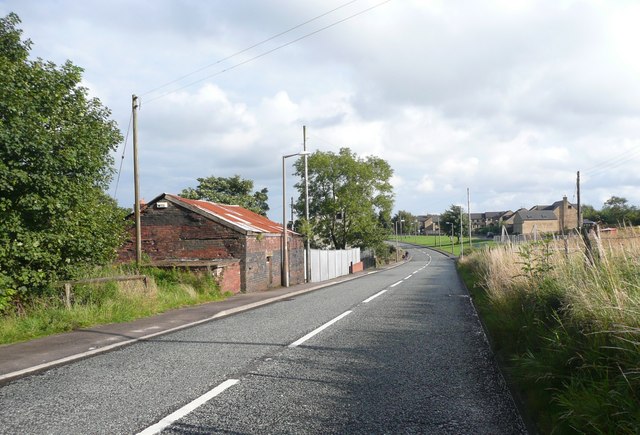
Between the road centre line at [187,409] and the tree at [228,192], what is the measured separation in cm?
4929

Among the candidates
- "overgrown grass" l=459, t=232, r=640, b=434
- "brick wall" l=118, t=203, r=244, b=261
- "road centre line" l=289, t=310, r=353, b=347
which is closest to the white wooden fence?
"brick wall" l=118, t=203, r=244, b=261

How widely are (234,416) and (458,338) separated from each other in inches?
215

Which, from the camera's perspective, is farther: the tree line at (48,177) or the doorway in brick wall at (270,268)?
the doorway in brick wall at (270,268)

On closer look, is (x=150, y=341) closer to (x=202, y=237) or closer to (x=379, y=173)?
(x=202, y=237)

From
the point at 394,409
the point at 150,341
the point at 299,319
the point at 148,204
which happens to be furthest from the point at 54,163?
the point at 148,204

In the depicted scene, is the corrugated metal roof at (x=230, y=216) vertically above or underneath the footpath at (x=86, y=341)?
above

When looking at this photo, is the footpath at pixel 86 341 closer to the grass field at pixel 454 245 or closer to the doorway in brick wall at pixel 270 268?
the doorway in brick wall at pixel 270 268

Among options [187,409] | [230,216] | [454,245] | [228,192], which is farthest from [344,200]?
[454,245]

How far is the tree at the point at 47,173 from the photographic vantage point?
957 centimetres

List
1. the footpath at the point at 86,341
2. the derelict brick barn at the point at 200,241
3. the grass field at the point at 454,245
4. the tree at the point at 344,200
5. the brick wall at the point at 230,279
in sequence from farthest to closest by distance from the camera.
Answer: the grass field at the point at 454,245 < the tree at the point at 344,200 < the derelict brick barn at the point at 200,241 < the brick wall at the point at 230,279 < the footpath at the point at 86,341

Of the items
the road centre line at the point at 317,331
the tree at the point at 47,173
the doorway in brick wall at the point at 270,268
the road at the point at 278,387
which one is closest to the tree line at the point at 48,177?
the tree at the point at 47,173

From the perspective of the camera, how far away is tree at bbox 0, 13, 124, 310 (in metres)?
9.57

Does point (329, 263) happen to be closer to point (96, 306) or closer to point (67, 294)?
point (96, 306)

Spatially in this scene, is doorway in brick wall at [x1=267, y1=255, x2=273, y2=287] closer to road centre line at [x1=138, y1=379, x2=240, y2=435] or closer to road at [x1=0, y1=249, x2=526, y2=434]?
road at [x1=0, y1=249, x2=526, y2=434]
